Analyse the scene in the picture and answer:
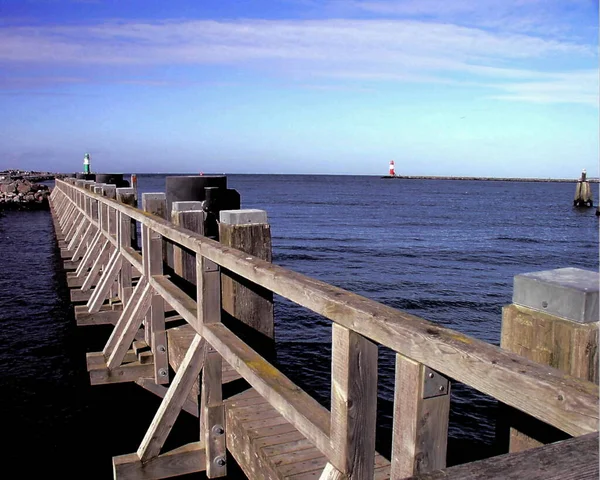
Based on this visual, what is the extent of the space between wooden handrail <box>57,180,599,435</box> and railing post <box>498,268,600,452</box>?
1.26ft

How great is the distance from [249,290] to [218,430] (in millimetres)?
1092

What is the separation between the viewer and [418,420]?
1721 mm

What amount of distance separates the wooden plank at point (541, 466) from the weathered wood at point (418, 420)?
616 millimetres

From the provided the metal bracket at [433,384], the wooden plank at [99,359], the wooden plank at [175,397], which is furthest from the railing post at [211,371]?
the wooden plank at [99,359]

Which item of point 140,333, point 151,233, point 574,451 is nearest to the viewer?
point 574,451

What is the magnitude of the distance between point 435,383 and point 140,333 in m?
5.81

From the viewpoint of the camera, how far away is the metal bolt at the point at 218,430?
13.0 feet

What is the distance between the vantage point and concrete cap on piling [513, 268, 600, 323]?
5.82ft

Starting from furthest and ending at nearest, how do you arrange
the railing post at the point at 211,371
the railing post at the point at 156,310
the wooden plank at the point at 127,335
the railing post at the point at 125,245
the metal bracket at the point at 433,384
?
the railing post at the point at 125,245
the wooden plank at the point at 127,335
the railing post at the point at 156,310
the railing post at the point at 211,371
the metal bracket at the point at 433,384

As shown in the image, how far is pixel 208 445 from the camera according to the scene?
398 centimetres

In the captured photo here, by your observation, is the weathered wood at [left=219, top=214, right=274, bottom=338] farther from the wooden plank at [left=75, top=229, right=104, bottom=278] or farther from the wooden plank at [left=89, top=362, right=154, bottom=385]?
the wooden plank at [left=75, top=229, right=104, bottom=278]

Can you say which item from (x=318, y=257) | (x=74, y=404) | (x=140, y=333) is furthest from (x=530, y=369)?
(x=318, y=257)

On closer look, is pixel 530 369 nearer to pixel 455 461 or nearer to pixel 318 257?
Result: pixel 455 461

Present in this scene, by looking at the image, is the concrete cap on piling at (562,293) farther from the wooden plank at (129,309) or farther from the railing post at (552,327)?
the wooden plank at (129,309)
